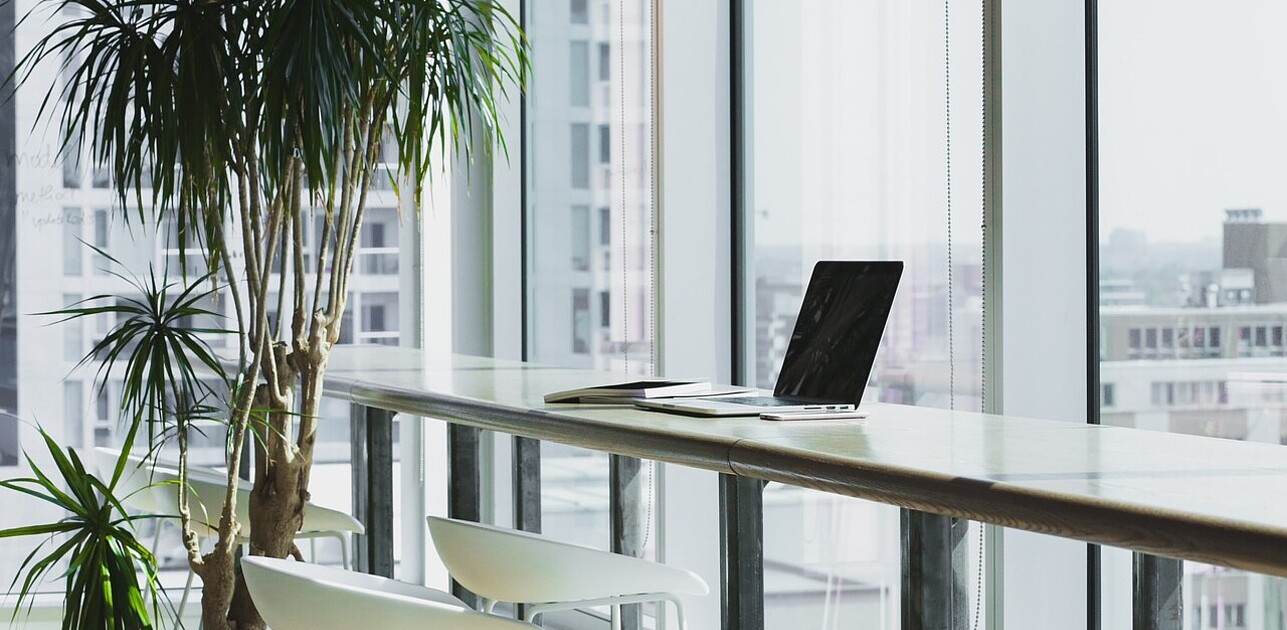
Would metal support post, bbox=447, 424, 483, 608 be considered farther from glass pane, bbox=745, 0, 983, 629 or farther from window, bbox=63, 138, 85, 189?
window, bbox=63, 138, 85, 189

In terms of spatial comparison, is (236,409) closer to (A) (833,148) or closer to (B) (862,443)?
(B) (862,443)

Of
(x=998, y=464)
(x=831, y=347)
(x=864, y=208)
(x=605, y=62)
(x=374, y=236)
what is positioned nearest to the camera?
(x=998, y=464)

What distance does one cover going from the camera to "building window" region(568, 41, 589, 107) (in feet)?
13.9

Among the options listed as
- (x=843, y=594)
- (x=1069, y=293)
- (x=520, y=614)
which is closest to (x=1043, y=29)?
(x=1069, y=293)

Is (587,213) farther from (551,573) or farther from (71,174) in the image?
(551,573)

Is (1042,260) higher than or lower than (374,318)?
higher

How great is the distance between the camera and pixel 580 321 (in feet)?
14.1

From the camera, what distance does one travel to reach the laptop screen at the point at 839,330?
1963 millimetres

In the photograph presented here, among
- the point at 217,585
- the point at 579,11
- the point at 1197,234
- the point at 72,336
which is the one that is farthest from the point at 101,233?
the point at 1197,234

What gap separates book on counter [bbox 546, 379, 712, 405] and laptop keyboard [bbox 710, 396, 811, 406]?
61mm

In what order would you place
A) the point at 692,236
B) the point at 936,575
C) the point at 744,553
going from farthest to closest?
the point at 692,236 → the point at 744,553 → the point at 936,575

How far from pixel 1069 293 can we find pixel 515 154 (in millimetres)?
2700

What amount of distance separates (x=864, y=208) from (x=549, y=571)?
1.28 meters

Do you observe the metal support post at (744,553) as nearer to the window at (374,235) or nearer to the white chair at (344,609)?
the white chair at (344,609)
